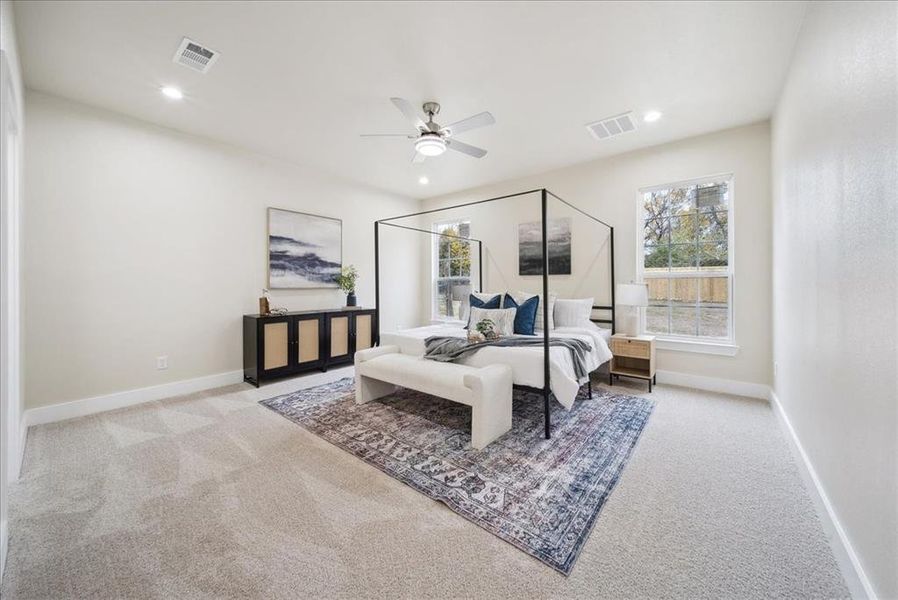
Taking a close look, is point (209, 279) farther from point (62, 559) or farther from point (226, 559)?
point (226, 559)

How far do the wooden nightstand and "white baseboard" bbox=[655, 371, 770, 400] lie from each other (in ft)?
0.62

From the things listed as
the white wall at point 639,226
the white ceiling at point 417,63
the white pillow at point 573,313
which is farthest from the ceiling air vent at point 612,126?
the white pillow at point 573,313

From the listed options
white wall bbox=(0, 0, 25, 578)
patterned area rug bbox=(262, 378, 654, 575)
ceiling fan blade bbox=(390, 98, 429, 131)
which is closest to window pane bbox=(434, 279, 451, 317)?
patterned area rug bbox=(262, 378, 654, 575)

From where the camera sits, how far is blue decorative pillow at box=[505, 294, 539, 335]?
3791 mm

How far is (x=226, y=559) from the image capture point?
5.03ft

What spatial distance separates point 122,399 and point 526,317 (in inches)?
163

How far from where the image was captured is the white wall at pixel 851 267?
3.79 ft

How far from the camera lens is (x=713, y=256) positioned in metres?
3.90

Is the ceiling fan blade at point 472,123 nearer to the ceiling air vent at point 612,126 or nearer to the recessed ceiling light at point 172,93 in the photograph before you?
the ceiling air vent at point 612,126

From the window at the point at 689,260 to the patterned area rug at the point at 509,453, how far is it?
1.23 meters

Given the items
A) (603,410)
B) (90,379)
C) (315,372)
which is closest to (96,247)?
(90,379)

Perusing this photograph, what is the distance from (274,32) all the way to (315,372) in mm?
3664

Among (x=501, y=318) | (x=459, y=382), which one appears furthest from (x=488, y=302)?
(x=459, y=382)

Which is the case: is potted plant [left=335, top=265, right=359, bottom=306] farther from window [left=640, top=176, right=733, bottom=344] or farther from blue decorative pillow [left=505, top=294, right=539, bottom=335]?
window [left=640, top=176, right=733, bottom=344]
